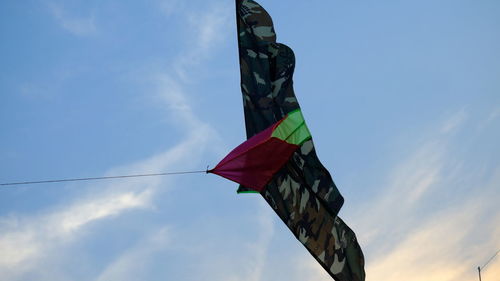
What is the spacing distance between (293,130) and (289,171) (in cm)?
149

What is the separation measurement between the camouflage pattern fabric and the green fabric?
2.34 feet

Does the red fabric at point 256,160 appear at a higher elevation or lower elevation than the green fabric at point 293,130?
lower

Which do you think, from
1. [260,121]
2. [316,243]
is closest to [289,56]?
[260,121]

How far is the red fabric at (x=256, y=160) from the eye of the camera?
59.8 ft

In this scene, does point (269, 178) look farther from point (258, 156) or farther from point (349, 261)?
point (349, 261)

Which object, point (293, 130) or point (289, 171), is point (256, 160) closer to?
point (293, 130)

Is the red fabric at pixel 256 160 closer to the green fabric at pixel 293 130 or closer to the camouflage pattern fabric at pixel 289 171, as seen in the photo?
the green fabric at pixel 293 130

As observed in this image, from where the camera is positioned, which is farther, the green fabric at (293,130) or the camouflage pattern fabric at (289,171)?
the camouflage pattern fabric at (289,171)

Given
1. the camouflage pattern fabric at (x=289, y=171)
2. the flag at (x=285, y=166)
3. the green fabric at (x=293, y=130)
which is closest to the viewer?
the green fabric at (x=293, y=130)

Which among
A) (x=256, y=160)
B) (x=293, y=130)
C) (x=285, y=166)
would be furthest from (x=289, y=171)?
(x=256, y=160)

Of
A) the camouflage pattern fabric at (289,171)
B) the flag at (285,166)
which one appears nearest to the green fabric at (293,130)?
the flag at (285,166)

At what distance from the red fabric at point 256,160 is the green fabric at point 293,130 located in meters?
0.16

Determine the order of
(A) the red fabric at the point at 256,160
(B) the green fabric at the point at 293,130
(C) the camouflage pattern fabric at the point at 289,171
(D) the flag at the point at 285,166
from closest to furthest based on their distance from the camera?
(A) the red fabric at the point at 256,160 → (B) the green fabric at the point at 293,130 → (D) the flag at the point at 285,166 → (C) the camouflage pattern fabric at the point at 289,171

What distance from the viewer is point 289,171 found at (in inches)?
836
